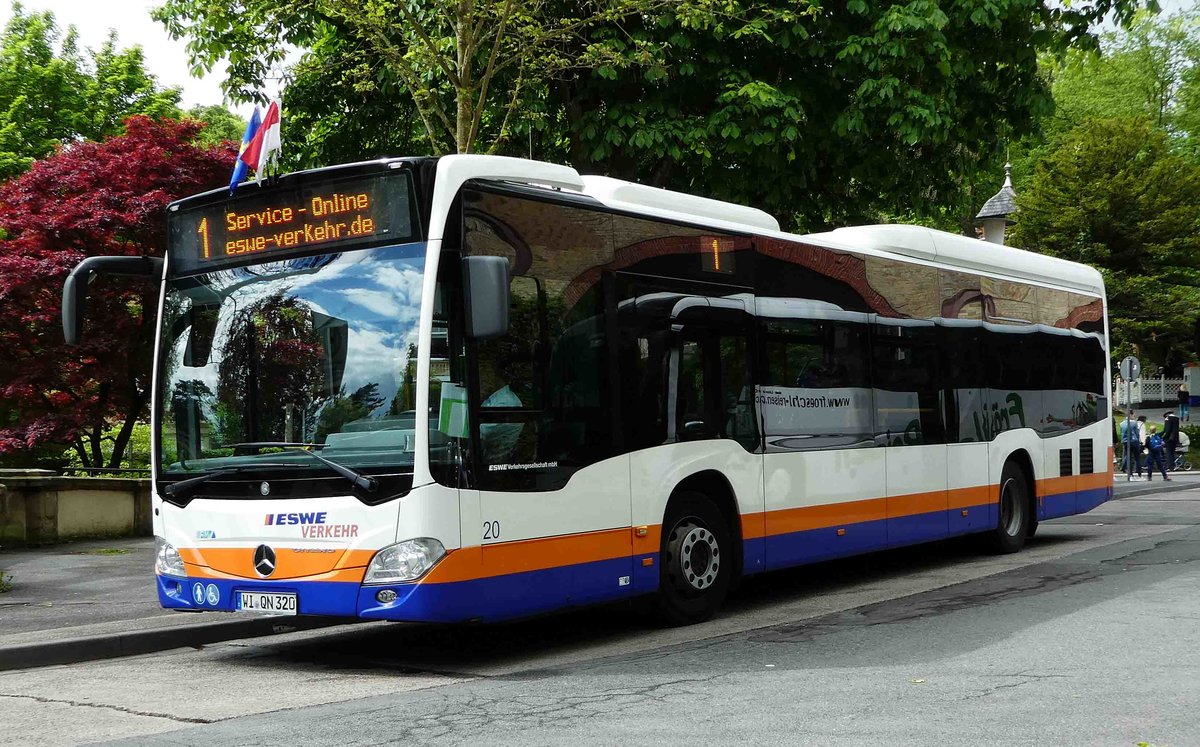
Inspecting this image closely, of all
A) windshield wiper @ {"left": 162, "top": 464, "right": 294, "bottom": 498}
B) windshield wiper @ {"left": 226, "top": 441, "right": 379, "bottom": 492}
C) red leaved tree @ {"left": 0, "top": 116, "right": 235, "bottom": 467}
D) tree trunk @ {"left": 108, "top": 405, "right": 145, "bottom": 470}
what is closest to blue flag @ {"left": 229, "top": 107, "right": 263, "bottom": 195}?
windshield wiper @ {"left": 226, "top": 441, "right": 379, "bottom": 492}

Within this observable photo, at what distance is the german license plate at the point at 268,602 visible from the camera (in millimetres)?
8070

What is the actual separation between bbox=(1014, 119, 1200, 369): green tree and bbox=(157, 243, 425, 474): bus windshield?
43331 millimetres

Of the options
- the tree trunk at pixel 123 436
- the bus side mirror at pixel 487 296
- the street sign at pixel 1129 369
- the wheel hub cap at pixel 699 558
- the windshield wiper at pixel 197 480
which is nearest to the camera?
the bus side mirror at pixel 487 296

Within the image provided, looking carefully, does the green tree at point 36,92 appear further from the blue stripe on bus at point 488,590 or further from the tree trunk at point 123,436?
the blue stripe on bus at point 488,590

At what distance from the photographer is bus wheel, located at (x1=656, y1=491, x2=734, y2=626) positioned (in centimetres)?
954

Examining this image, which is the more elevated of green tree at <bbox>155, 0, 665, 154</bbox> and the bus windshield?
green tree at <bbox>155, 0, 665, 154</bbox>

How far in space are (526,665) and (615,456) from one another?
151 centimetres

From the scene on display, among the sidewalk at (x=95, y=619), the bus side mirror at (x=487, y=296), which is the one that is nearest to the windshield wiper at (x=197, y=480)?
the sidewalk at (x=95, y=619)

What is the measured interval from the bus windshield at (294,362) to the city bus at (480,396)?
2 cm

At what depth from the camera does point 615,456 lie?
8.91 m

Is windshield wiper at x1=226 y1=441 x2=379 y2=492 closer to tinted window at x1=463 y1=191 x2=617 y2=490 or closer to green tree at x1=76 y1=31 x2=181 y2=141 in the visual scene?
tinted window at x1=463 y1=191 x2=617 y2=490

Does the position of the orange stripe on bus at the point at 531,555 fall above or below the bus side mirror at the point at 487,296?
below

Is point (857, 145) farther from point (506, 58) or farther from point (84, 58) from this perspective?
point (84, 58)

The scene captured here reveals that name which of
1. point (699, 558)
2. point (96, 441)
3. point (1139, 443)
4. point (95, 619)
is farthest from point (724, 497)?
point (1139, 443)
